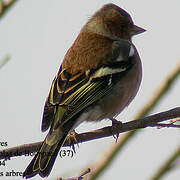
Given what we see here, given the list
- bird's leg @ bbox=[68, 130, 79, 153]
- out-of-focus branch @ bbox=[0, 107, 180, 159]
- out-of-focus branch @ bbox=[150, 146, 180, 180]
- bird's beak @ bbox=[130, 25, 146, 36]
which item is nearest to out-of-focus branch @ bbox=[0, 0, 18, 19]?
out-of-focus branch @ bbox=[0, 107, 180, 159]

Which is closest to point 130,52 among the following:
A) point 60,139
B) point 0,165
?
point 60,139

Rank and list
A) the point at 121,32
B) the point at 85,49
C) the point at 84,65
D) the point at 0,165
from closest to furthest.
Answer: the point at 0,165, the point at 84,65, the point at 85,49, the point at 121,32

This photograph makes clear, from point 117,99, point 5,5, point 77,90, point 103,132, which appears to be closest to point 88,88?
point 77,90

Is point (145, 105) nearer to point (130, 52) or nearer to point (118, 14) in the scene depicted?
point (130, 52)

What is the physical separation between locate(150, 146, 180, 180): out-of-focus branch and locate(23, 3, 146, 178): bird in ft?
4.05

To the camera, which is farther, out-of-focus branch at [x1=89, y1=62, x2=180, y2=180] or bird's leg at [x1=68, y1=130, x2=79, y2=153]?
bird's leg at [x1=68, y1=130, x2=79, y2=153]

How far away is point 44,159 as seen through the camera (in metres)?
4.54

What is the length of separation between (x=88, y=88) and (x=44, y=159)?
3.90 ft

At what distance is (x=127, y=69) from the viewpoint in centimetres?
577

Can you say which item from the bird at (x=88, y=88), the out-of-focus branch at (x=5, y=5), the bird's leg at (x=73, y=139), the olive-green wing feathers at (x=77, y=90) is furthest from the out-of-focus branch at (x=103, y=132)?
the out-of-focus branch at (x=5, y=5)

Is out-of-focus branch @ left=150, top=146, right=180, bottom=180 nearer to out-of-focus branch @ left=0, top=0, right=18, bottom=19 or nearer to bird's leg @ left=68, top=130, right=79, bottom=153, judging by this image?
bird's leg @ left=68, top=130, right=79, bottom=153

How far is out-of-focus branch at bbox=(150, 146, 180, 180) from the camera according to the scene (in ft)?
12.8

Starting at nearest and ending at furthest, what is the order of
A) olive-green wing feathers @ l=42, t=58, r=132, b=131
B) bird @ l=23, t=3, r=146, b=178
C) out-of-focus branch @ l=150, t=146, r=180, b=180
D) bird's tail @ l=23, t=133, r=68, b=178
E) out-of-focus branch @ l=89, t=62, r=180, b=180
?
out-of-focus branch @ l=150, t=146, r=180, b=180 → bird's tail @ l=23, t=133, r=68, b=178 → out-of-focus branch @ l=89, t=62, r=180, b=180 → bird @ l=23, t=3, r=146, b=178 → olive-green wing feathers @ l=42, t=58, r=132, b=131

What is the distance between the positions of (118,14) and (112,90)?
1.77 m
